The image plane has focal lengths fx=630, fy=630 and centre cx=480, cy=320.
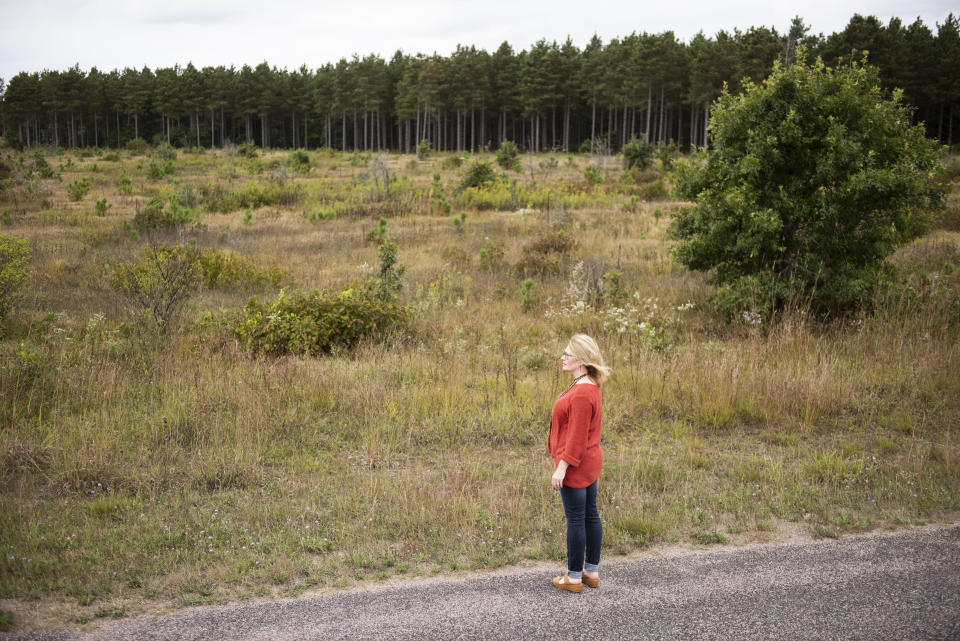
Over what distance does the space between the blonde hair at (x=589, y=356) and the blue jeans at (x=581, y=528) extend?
707 mm

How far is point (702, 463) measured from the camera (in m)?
6.13

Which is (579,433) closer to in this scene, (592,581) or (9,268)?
(592,581)

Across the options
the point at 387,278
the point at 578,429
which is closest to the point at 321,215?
the point at 387,278

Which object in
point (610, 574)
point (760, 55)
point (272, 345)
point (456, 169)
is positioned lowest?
point (610, 574)

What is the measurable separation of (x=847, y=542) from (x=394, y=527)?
340cm

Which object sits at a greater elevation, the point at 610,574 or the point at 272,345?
the point at 272,345

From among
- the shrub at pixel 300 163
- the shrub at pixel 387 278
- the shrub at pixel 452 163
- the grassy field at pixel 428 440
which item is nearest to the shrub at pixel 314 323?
the grassy field at pixel 428 440

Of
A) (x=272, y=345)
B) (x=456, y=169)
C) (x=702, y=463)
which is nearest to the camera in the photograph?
(x=702, y=463)

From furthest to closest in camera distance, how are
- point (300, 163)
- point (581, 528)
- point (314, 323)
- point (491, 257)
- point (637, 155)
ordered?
point (300, 163), point (637, 155), point (491, 257), point (314, 323), point (581, 528)

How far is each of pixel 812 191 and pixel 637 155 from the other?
27.9 metres

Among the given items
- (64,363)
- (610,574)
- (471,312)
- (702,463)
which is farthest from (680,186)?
(64,363)

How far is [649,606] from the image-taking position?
3842 mm

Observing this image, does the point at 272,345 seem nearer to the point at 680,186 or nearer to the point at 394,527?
the point at 394,527

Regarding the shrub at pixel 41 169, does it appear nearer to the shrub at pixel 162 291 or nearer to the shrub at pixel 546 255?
the shrub at pixel 162 291
